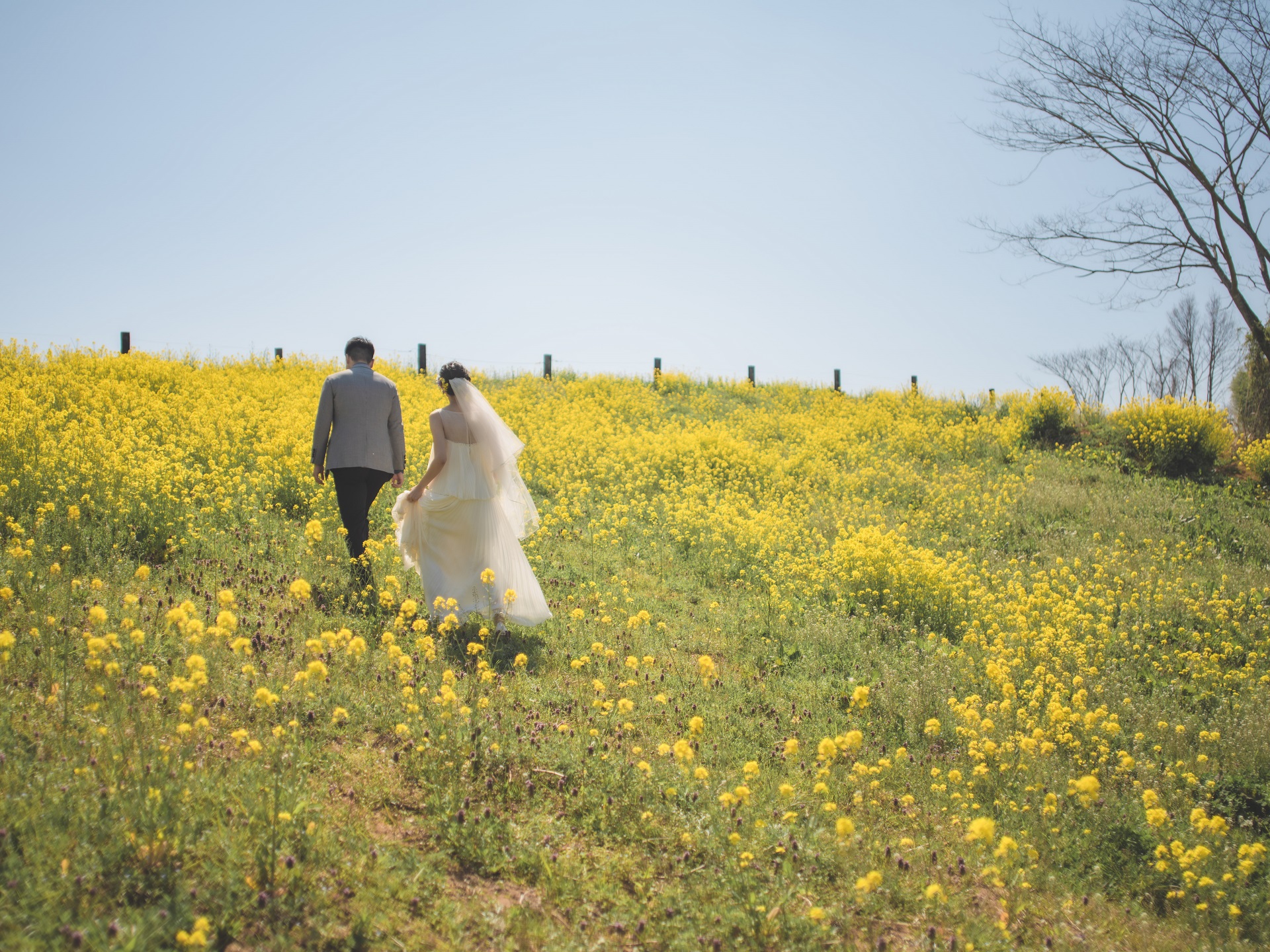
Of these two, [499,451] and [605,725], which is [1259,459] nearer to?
[499,451]

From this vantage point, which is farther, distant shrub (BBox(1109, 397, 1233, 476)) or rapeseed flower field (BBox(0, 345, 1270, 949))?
distant shrub (BBox(1109, 397, 1233, 476))

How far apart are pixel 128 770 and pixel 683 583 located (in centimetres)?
554

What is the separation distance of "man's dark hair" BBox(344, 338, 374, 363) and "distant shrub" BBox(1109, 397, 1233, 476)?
14626 millimetres

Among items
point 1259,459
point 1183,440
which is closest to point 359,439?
point 1183,440

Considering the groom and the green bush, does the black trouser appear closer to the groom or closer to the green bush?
the groom

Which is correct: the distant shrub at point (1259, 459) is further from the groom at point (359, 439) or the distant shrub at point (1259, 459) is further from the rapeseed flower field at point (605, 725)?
the groom at point (359, 439)

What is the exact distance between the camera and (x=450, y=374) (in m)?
5.73

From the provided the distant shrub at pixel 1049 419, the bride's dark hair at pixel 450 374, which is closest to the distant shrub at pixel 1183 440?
the distant shrub at pixel 1049 419

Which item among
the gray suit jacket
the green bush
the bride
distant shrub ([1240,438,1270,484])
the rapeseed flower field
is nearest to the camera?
the rapeseed flower field

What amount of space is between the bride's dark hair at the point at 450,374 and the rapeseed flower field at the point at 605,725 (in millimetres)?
1539

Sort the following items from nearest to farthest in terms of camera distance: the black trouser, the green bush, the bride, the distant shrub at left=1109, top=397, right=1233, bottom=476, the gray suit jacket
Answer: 1. the bride
2. the gray suit jacket
3. the black trouser
4. the distant shrub at left=1109, top=397, right=1233, bottom=476
5. the green bush

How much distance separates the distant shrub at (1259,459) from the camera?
13.4m

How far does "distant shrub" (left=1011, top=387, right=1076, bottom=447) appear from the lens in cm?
1598

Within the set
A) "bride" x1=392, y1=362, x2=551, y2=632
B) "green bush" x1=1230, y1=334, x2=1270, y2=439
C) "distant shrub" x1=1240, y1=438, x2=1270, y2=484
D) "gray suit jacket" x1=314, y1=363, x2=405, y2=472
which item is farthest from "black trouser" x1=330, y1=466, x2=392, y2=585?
"green bush" x1=1230, y1=334, x2=1270, y2=439
